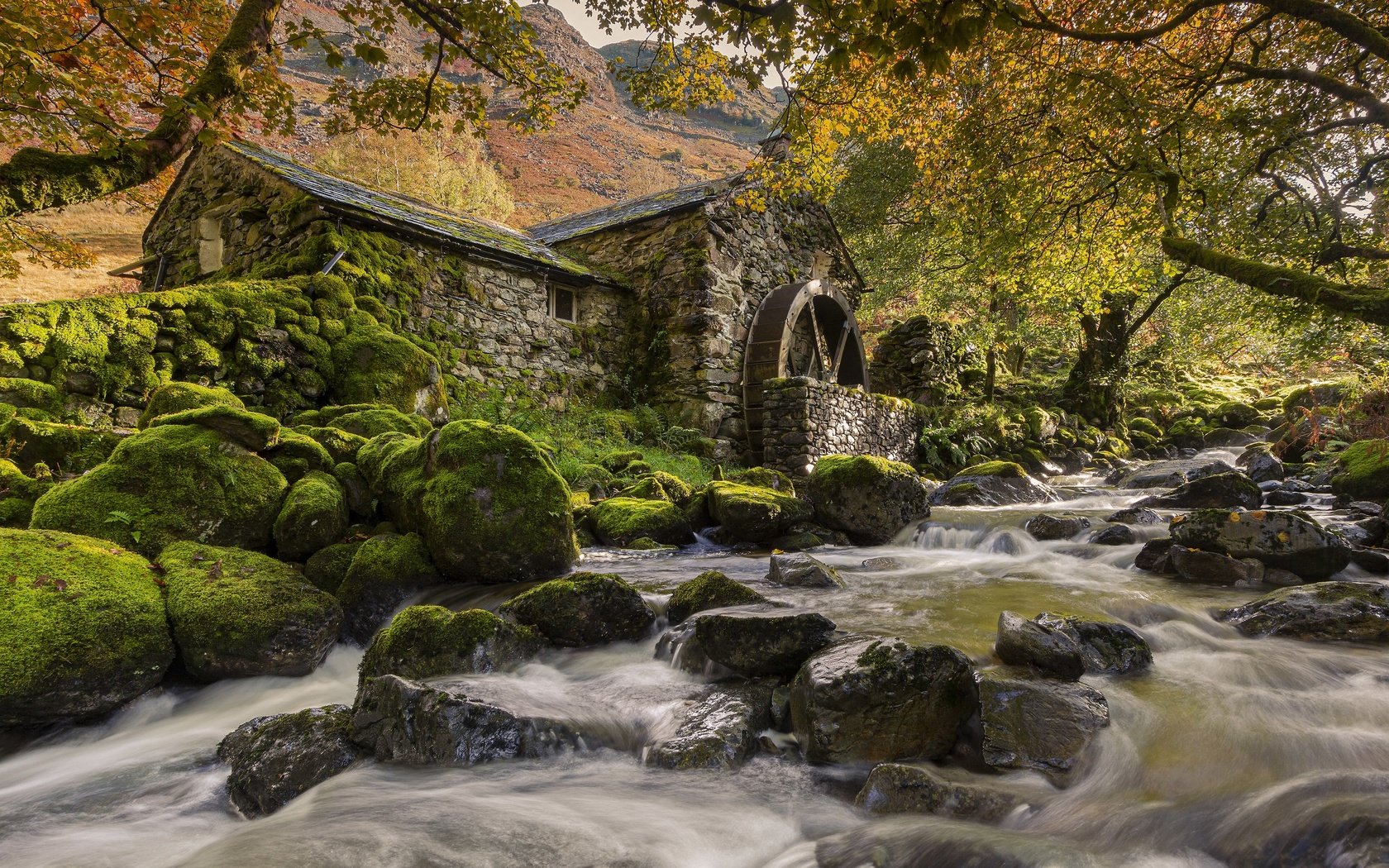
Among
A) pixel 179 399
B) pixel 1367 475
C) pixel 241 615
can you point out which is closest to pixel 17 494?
pixel 179 399

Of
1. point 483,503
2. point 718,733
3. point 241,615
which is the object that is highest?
point 483,503

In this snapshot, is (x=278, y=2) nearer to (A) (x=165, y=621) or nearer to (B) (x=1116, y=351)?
(A) (x=165, y=621)

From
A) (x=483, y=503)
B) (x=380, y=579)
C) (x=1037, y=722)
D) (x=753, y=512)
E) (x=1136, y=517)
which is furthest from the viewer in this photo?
(x=1136, y=517)

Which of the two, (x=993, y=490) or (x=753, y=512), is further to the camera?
(x=993, y=490)

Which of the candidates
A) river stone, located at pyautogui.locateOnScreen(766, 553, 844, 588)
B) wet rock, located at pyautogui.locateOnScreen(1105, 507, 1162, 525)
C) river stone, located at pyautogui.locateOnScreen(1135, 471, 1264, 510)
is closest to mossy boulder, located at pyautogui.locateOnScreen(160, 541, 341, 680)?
river stone, located at pyautogui.locateOnScreen(766, 553, 844, 588)

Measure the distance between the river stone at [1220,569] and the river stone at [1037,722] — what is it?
296 cm

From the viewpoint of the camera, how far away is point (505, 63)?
18.2 ft

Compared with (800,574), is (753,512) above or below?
above

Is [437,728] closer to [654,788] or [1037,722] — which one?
[654,788]

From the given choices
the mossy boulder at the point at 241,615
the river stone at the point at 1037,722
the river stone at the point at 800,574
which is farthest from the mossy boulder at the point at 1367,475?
the mossy boulder at the point at 241,615

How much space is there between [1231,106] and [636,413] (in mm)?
9529

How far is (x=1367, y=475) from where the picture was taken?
25.2ft

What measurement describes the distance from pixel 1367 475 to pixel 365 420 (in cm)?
1187

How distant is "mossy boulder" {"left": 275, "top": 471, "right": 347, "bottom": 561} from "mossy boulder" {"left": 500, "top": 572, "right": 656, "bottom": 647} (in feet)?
5.07
